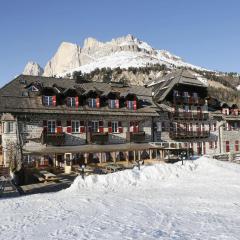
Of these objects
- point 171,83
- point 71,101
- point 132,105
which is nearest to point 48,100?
point 71,101

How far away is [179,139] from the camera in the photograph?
41.3m

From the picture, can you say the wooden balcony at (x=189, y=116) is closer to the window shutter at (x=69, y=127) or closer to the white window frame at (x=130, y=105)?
the white window frame at (x=130, y=105)

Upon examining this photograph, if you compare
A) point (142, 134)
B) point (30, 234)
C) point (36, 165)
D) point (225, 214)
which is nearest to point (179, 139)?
point (142, 134)

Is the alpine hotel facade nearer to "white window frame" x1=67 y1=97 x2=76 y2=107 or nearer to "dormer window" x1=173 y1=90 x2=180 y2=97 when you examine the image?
"white window frame" x1=67 y1=97 x2=76 y2=107

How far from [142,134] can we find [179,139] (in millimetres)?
6385

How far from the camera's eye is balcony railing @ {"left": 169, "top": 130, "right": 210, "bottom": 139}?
40594 mm

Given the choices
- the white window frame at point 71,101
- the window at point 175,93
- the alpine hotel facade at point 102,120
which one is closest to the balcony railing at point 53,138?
the alpine hotel facade at point 102,120

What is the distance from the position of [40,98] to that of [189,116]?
19.1 m

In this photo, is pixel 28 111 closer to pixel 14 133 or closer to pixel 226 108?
pixel 14 133

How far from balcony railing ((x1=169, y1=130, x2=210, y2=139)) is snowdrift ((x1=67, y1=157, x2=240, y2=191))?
1039cm

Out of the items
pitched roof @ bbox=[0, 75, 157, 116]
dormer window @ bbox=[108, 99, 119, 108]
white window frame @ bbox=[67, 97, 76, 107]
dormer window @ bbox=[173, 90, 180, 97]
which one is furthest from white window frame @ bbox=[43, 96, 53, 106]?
dormer window @ bbox=[173, 90, 180, 97]

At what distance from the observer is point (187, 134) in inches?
1644

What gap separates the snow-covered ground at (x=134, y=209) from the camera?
12.7 m

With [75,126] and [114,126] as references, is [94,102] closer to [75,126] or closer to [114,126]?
[114,126]
